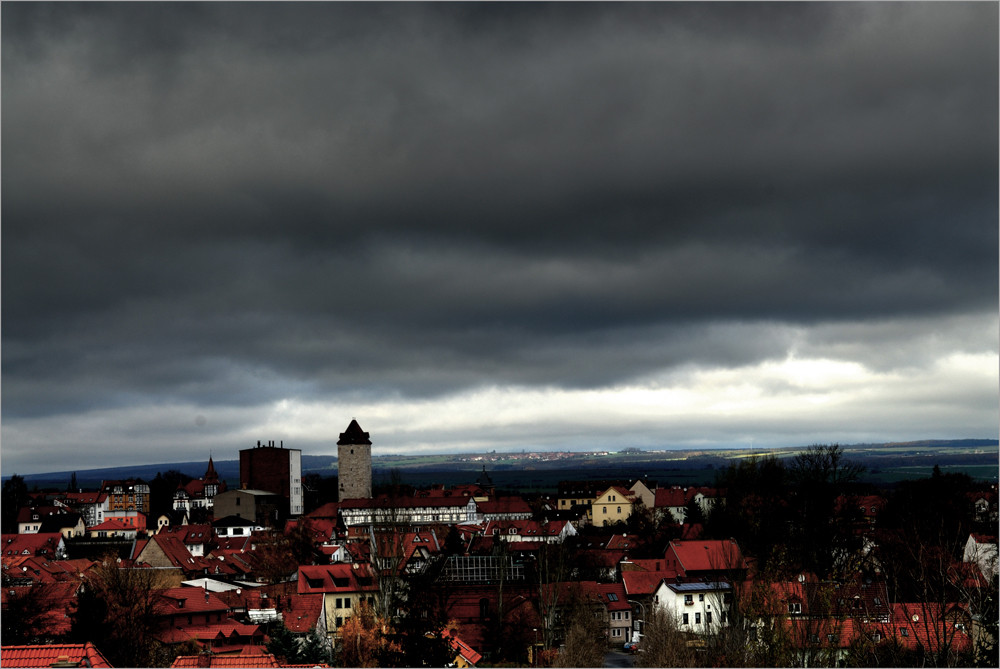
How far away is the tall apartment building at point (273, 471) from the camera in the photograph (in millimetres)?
129750

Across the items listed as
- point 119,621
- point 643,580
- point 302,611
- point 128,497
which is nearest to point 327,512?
point 128,497

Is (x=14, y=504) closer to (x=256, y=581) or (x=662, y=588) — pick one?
(x=256, y=581)

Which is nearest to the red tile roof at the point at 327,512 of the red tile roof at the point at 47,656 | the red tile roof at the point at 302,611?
the red tile roof at the point at 302,611

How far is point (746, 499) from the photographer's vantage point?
49531 millimetres

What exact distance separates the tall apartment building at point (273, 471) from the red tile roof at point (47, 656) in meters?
112

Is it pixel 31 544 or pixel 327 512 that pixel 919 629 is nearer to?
pixel 31 544

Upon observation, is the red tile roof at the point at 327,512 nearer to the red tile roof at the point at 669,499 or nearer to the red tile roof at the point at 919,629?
the red tile roof at the point at 669,499

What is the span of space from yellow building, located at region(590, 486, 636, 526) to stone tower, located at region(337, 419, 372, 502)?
33669mm

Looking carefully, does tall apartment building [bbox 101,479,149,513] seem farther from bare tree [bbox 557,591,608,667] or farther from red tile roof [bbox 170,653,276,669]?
red tile roof [bbox 170,653,276,669]

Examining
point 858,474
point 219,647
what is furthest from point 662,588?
point 219,647

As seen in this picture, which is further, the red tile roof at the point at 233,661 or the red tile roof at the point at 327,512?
the red tile roof at the point at 327,512

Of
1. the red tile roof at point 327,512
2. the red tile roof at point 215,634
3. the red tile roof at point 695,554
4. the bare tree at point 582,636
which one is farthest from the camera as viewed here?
the red tile roof at point 327,512

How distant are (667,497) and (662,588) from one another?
215 ft

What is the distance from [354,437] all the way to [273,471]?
39.0 ft
